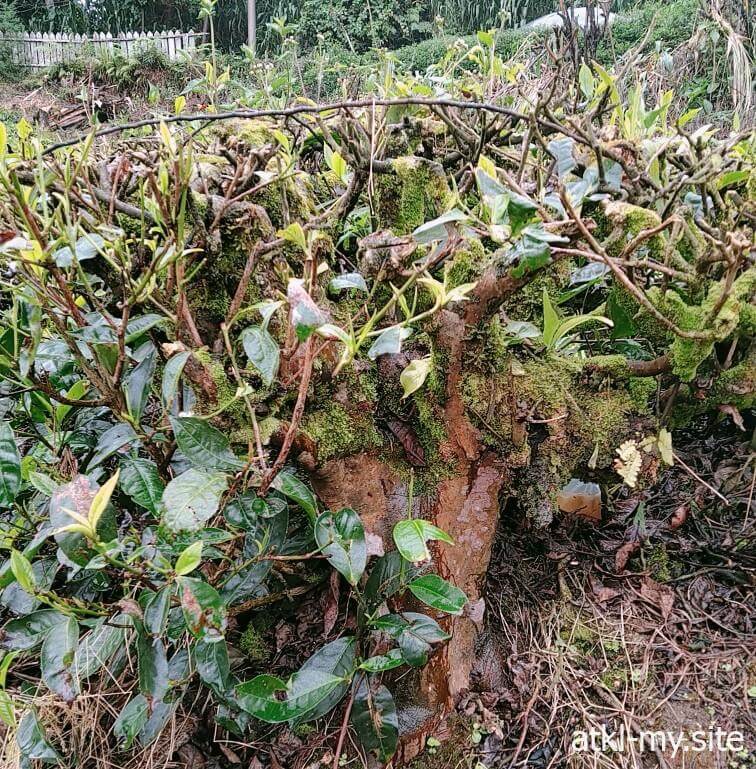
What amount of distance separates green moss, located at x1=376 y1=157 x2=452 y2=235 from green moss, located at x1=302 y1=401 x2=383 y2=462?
15.6 inches

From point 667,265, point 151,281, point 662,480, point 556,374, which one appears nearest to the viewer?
point 151,281

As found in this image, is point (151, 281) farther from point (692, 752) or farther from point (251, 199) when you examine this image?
point (692, 752)

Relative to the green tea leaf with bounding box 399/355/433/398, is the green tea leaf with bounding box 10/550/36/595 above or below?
below

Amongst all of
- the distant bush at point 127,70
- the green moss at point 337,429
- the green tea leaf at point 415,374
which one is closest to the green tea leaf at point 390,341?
the green tea leaf at point 415,374

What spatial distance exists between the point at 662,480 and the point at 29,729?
145 centimetres

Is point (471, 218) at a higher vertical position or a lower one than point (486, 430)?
higher

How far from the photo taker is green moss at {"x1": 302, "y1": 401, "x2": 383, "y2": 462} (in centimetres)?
93

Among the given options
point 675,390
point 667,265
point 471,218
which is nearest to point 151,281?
point 471,218

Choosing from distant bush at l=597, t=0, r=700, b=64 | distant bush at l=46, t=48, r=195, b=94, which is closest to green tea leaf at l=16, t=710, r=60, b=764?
distant bush at l=597, t=0, r=700, b=64

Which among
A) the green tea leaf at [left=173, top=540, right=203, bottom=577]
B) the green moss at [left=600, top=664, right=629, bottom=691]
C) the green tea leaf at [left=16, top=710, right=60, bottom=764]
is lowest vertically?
the green moss at [left=600, top=664, right=629, bottom=691]

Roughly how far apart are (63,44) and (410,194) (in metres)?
13.3

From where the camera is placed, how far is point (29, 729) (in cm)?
86

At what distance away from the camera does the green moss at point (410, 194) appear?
1.06m

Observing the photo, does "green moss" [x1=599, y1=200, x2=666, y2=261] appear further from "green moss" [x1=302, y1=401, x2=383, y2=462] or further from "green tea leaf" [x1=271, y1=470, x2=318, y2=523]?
"green tea leaf" [x1=271, y1=470, x2=318, y2=523]
